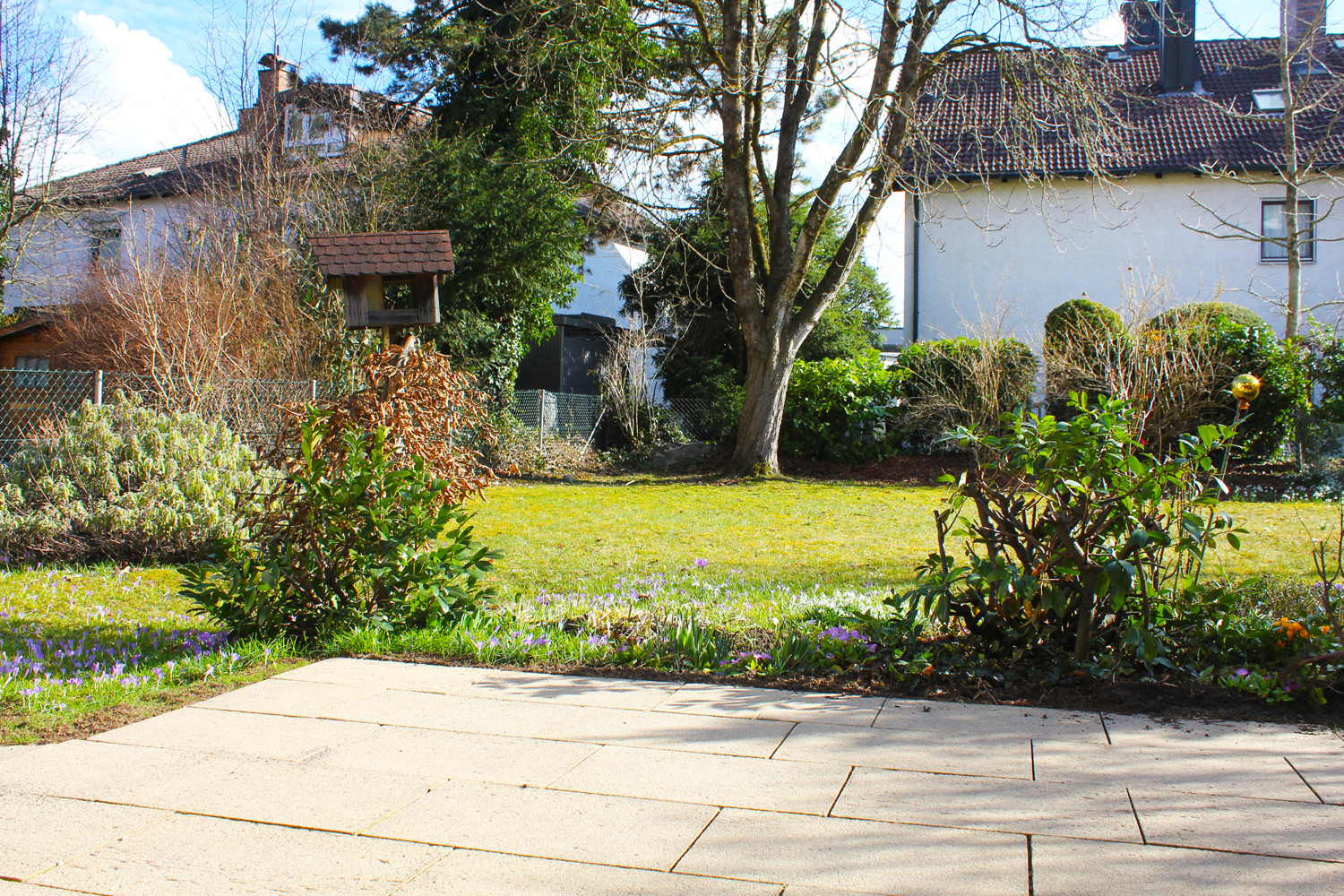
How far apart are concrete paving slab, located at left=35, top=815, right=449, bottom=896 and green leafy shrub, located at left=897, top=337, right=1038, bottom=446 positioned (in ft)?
42.5

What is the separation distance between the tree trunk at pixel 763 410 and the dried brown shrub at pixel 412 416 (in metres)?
9.61

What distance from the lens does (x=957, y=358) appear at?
50.3ft

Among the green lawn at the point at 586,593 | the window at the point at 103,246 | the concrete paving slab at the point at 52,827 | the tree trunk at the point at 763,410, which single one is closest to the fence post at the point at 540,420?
the tree trunk at the point at 763,410

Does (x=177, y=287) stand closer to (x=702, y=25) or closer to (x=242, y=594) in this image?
(x=702, y=25)

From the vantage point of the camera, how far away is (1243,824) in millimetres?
2533

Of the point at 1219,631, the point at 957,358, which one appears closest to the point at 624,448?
the point at 957,358

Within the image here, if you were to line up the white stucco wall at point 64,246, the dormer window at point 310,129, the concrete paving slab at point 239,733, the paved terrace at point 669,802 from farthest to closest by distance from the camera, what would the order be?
1. the white stucco wall at point 64,246
2. the dormer window at point 310,129
3. the concrete paving slab at point 239,733
4. the paved terrace at point 669,802

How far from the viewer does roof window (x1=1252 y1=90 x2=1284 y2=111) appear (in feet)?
69.5

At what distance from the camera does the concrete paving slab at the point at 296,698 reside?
3699 millimetres

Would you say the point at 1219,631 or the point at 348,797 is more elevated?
the point at 1219,631

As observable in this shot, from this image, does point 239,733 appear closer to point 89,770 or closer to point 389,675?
point 89,770

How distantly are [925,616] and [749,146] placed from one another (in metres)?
12.3

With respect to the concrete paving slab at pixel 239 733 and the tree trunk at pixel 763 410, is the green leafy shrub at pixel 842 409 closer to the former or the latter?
the tree trunk at pixel 763 410

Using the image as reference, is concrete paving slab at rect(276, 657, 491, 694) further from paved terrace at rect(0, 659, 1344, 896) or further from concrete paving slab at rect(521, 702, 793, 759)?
concrete paving slab at rect(521, 702, 793, 759)
